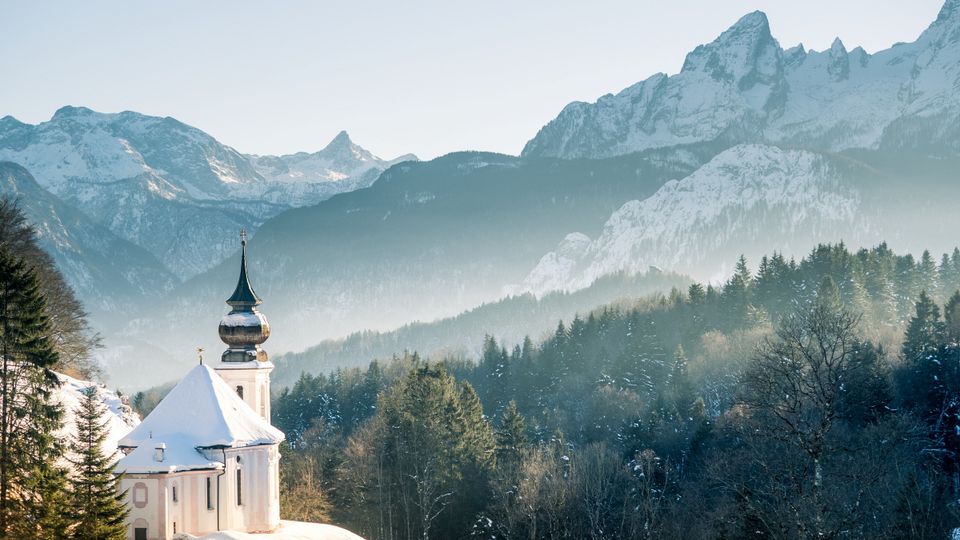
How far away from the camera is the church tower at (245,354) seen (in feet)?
248

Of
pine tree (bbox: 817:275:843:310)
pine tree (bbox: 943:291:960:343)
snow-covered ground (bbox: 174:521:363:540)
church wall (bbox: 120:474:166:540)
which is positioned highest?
pine tree (bbox: 817:275:843:310)

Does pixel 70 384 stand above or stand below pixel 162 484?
above

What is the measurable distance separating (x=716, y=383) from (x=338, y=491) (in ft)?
136

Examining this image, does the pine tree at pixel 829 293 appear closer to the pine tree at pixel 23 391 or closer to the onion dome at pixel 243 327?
the onion dome at pixel 243 327

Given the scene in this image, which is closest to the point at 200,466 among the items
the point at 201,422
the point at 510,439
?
the point at 201,422

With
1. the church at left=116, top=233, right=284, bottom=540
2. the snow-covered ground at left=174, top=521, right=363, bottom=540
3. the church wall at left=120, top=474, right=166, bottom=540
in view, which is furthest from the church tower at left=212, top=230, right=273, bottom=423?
the church wall at left=120, top=474, right=166, bottom=540

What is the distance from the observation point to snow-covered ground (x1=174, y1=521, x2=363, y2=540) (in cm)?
5828

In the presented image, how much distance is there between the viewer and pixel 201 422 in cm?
6338

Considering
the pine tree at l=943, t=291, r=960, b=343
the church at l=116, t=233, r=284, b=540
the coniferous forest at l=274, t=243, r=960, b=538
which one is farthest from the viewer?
the pine tree at l=943, t=291, r=960, b=343

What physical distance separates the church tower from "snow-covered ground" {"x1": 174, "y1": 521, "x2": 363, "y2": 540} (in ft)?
33.9

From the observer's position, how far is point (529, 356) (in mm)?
145500

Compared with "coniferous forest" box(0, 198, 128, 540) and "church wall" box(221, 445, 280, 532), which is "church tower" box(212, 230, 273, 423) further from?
"coniferous forest" box(0, 198, 128, 540)

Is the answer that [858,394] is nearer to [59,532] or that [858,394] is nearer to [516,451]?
[516,451]

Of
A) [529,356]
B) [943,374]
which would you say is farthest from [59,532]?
[529,356]
